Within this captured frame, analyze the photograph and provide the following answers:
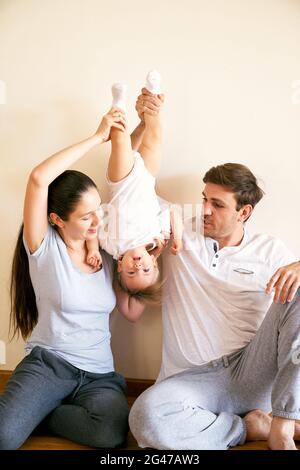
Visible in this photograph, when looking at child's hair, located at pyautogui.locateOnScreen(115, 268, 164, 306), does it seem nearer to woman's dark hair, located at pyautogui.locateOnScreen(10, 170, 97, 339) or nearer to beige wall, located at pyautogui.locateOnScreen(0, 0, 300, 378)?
beige wall, located at pyautogui.locateOnScreen(0, 0, 300, 378)

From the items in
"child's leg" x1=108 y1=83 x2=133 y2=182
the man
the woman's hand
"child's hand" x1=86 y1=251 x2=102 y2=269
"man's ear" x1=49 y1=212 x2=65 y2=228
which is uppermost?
the woman's hand

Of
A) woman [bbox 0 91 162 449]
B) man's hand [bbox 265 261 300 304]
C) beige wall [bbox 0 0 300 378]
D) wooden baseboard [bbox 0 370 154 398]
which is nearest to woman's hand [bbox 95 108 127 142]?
woman [bbox 0 91 162 449]

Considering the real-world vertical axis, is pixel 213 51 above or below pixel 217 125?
above

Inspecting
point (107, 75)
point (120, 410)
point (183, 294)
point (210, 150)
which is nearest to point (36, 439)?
point (120, 410)

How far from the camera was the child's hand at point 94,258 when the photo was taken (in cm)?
182

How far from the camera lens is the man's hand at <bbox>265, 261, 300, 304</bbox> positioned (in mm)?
1609

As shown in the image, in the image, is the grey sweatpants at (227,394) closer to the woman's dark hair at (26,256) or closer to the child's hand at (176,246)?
the child's hand at (176,246)

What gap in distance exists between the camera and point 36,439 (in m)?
1.73

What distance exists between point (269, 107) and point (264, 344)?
0.90 metres

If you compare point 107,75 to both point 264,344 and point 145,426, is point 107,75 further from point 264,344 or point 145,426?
point 145,426

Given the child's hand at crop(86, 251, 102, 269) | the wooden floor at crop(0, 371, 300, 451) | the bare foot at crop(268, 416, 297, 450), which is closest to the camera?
the bare foot at crop(268, 416, 297, 450)

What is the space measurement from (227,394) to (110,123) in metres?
1.03

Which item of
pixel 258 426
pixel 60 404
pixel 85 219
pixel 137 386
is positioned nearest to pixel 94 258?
pixel 85 219

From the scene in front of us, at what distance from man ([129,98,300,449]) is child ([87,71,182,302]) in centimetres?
13
